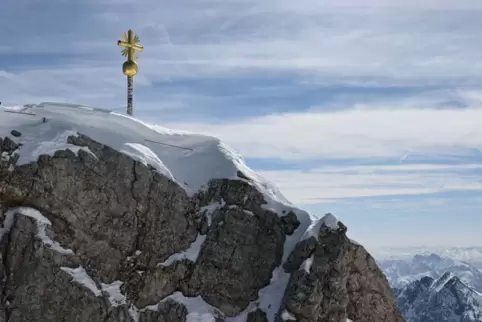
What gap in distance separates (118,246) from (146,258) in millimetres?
2142

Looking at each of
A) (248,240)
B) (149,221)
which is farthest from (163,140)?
(248,240)

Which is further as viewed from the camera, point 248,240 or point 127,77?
point 127,77

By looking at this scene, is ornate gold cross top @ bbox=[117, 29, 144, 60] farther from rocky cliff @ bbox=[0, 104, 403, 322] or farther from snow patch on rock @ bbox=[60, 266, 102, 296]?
snow patch on rock @ bbox=[60, 266, 102, 296]

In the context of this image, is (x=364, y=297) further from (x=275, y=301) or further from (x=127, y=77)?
(x=127, y=77)

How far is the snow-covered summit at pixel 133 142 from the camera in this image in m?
44.3

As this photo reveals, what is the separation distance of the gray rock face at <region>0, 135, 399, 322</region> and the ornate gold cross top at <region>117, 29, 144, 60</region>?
11.3m

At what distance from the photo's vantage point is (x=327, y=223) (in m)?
43.1

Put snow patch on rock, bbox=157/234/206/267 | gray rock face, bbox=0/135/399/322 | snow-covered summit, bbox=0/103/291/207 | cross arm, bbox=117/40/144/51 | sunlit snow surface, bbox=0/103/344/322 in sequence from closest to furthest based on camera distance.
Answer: gray rock face, bbox=0/135/399/322 → sunlit snow surface, bbox=0/103/344/322 → snow patch on rock, bbox=157/234/206/267 → snow-covered summit, bbox=0/103/291/207 → cross arm, bbox=117/40/144/51

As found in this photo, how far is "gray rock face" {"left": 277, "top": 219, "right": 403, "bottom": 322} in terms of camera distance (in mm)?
39969

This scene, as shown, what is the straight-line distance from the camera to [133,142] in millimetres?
46531

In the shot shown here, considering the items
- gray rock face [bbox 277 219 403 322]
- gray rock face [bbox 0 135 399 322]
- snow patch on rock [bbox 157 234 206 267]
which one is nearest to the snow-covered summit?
gray rock face [bbox 0 135 399 322]

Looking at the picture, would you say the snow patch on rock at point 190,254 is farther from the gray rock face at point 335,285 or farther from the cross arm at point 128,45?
the cross arm at point 128,45

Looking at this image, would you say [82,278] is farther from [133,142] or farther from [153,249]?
[133,142]

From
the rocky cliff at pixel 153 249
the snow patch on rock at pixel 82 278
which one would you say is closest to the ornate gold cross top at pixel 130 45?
the rocky cliff at pixel 153 249
